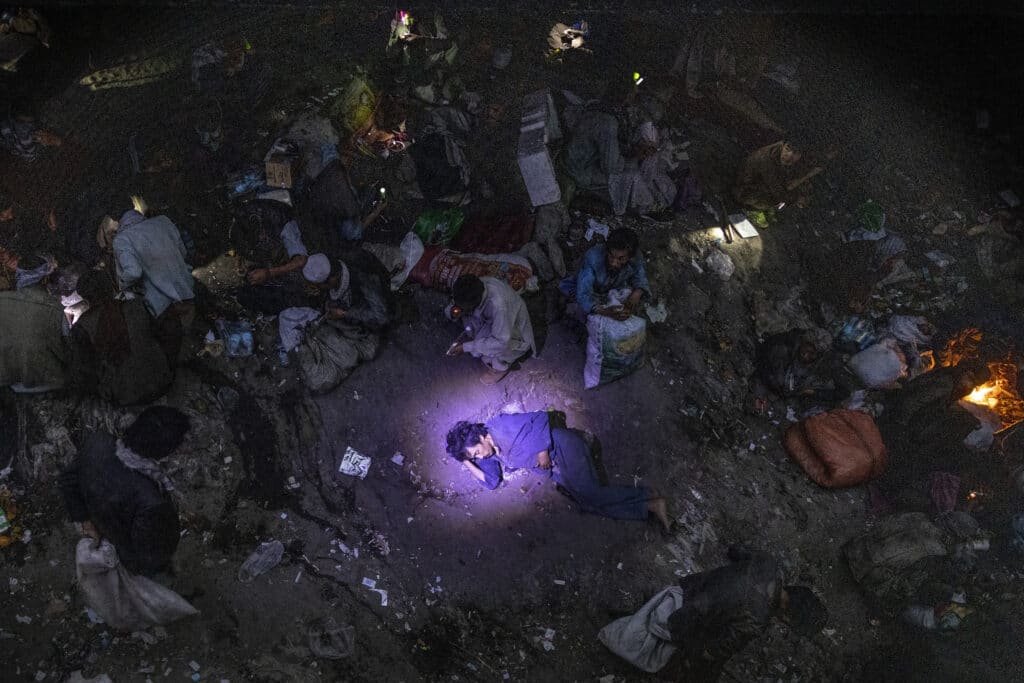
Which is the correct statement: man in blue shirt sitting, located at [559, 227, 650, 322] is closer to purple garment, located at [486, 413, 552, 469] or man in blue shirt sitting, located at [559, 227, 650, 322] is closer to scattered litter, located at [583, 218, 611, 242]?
scattered litter, located at [583, 218, 611, 242]

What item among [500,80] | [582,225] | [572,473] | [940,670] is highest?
[500,80]

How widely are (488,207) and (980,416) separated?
16.6 feet

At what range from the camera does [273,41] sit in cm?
615

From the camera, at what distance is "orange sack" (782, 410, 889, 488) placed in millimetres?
Result: 4570

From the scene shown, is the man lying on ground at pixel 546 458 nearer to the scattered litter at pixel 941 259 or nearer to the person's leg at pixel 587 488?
the person's leg at pixel 587 488

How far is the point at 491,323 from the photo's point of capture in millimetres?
4586

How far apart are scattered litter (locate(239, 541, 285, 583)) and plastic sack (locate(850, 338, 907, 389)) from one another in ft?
17.3

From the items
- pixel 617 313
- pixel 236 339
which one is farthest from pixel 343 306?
pixel 617 313

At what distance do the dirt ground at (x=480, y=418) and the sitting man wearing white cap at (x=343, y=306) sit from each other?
0.95 ft

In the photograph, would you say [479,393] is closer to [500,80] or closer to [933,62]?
[500,80]

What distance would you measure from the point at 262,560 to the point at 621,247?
370 cm

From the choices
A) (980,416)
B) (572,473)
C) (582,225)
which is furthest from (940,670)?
(582,225)

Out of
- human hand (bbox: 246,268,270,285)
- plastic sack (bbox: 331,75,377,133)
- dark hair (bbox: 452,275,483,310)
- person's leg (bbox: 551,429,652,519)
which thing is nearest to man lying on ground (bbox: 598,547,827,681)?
person's leg (bbox: 551,429,652,519)

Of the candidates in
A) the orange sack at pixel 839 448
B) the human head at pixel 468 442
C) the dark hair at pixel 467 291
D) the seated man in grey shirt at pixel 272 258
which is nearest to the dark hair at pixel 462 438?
the human head at pixel 468 442
